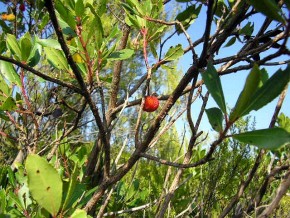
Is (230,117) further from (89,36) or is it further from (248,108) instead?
(89,36)

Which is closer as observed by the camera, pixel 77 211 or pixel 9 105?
pixel 77 211

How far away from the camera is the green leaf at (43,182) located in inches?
20.3

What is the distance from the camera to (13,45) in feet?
3.26

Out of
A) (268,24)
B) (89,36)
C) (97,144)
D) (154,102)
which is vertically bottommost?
(97,144)

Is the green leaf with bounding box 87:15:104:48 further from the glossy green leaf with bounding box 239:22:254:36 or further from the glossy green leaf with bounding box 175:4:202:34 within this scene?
the glossy green leaf with bounding box 239:22:254:36

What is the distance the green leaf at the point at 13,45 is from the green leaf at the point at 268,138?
754 mm

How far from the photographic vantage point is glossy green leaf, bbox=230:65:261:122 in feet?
1.44

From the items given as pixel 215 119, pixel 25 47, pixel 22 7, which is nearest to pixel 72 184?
pixel 215 119

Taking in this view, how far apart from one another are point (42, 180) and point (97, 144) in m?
0.73

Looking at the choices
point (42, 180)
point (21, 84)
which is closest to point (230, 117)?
point (42, 180)

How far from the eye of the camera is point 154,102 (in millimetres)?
933

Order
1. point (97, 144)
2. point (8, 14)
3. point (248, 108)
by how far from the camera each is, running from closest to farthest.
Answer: point (248, 108) → point (97, 144) → point (8, 14)

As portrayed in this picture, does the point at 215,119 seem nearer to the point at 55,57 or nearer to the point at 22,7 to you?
the point at 55,57

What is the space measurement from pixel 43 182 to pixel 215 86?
304mm
